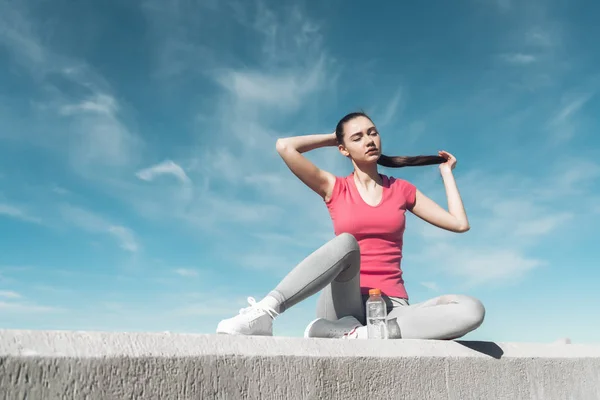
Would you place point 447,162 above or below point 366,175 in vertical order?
above

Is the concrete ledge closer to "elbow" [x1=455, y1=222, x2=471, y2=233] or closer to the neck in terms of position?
"elbow" [x1=455, y1=222, x2=471, y2=233]

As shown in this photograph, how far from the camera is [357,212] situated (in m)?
2.98

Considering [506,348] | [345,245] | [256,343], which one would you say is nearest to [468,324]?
[506,348]

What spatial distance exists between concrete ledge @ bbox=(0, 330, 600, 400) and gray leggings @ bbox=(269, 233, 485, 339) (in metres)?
0.12

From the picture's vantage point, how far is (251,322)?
223cm

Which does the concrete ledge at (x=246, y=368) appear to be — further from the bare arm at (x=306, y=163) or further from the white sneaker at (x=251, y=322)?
the bare arm at (x=306, y=163)

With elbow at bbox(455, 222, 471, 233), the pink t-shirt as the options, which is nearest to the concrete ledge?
the pink t-shirt

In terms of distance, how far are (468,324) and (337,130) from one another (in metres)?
1.28

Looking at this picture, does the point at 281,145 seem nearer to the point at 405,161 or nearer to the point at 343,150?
the point at 343,150

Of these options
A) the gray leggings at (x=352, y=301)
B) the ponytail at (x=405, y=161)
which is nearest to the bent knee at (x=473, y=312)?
the gray leggings at (x=352, y=301)

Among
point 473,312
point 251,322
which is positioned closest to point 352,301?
point 473,312

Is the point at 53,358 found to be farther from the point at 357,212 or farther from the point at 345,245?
the point at 357,212

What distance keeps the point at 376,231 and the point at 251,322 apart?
982 mm

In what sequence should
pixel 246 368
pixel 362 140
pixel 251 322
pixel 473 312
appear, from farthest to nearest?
pixel 362 140, pixel 473 312, pixel 251 322, pixel 246 368
